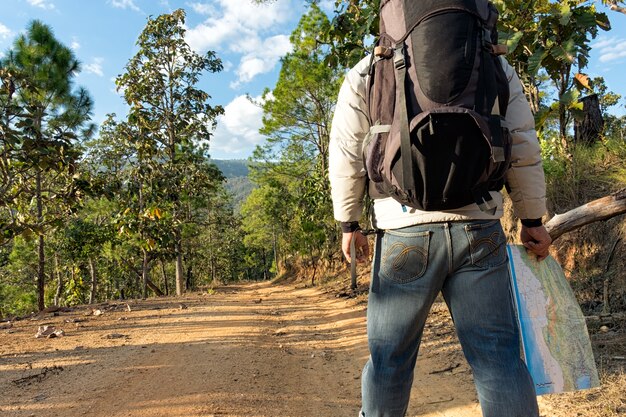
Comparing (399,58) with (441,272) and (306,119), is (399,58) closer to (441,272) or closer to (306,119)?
(441,272)

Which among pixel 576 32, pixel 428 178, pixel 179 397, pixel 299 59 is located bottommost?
pixel 179 397

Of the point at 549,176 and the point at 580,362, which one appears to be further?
the point at 549,176

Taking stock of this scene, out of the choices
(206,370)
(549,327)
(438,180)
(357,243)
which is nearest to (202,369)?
(206,370)

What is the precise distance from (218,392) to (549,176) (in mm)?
5408

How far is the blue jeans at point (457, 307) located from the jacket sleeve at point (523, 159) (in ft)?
0.68

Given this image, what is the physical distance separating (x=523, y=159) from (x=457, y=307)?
1.87ft

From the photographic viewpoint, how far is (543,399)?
2.80 m

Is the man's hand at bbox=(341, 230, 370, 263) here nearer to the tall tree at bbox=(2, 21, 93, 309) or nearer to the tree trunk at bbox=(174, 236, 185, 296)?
the tall tree at bbox=(2, 21, 93, 309)

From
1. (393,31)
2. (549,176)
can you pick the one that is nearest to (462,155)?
(393,31)

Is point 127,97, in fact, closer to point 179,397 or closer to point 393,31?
point 179,397

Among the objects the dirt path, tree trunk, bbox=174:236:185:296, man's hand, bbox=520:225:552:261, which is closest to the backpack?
man's hand, bbox=520:225:552:261

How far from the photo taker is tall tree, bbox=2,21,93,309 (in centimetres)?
575

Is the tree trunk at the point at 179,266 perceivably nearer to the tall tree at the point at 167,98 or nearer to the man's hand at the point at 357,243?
the tall tree at the point at 167,98

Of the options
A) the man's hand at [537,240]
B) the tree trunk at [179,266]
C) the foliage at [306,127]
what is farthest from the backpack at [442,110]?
the tree trunk at [179,266]
